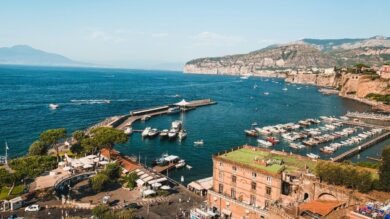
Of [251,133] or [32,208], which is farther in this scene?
[251,133]

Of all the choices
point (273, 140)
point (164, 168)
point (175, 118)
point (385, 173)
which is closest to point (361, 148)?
point (273, 140)

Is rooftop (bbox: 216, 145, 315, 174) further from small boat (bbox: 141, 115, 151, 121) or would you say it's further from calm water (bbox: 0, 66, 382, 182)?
small boat (bbox: 141, 115, 151, 121)

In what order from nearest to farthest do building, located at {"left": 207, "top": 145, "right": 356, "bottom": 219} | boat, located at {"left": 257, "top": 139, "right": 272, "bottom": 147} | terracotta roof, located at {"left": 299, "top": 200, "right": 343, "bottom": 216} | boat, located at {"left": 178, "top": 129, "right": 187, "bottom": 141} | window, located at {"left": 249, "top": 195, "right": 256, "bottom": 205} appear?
terracotta roof, located at {"left": 299, "top": 200, "right": 343, "bottom": 216} < building, located at {"left": 207, "top": 145, "right": 356, "bottom": 219} < window, located at {"left": 249, "top": 195, "right": 256, "bottom": 205} < boat, located at {"left": 257, "top": 139, "right": 272, "bottom": 147} < boat, located at {"left": 178, "top": 129, "right": 187, "bottom": 141}

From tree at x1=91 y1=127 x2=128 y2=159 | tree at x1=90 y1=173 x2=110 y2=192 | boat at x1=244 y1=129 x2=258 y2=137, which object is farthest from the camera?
boat at x1=244 y1=129 x2=258 y2=137

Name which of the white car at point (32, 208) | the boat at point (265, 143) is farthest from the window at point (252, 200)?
the boat at point (265, 143)

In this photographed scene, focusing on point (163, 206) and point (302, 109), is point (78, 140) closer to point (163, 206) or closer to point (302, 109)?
point (163, 206)

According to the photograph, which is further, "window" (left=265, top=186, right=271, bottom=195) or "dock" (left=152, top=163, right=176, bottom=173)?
"dock" (left=152, top=163, right=176, bottom=173)

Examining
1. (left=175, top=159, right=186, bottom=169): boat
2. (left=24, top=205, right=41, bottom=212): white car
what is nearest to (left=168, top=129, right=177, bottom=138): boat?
(left=175, top=159, right=186, bottom=169): boat

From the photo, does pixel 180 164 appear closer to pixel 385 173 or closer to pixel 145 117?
pixel 385 173
